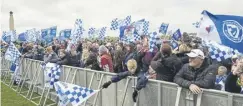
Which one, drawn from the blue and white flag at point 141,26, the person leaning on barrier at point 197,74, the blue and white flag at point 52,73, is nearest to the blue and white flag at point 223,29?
the person leaning on barrier at point 197,74

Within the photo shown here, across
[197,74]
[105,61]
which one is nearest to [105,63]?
[105,61]

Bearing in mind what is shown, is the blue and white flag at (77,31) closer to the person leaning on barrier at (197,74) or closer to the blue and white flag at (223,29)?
the blue and white flag at (223,29)

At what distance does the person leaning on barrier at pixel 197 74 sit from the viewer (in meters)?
6.50

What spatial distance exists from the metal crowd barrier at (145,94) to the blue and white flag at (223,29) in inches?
59.8

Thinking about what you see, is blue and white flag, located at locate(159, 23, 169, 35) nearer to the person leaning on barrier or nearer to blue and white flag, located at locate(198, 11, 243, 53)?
blue and white flag, located at locate(198, 11, 243, 53)

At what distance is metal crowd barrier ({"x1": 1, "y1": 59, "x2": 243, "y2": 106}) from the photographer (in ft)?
20.1

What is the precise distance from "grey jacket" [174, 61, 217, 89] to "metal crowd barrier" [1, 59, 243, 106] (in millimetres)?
161

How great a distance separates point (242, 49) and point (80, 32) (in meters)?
12.4

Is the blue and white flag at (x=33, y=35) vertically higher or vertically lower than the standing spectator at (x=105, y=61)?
higher

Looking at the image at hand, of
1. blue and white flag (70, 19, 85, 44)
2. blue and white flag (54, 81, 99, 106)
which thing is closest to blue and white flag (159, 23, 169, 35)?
blue and white flag (70, 19, 85, 44)

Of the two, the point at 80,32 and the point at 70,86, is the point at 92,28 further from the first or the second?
the point at 70,86

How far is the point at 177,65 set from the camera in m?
8.20

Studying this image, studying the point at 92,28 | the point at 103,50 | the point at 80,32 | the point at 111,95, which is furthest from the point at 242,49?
the point at 92,28

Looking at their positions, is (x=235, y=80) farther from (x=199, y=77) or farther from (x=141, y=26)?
(x=141, y=26)
